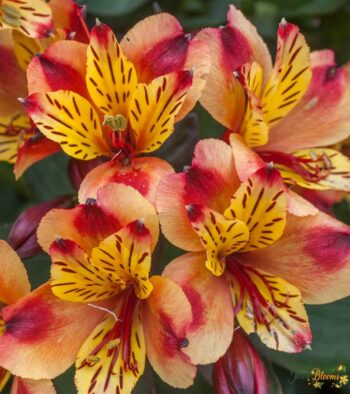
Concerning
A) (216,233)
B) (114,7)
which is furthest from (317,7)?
(216,233)

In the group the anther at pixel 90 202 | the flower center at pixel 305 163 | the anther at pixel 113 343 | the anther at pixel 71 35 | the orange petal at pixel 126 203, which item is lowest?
the anther at pixel 113 343

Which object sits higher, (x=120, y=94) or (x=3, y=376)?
(x=120, y=94)

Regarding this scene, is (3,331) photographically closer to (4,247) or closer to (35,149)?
(4,247)

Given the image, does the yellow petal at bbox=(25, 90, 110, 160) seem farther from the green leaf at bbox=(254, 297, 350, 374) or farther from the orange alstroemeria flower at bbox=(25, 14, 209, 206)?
the green leaf at bbox=(254, 297, 350, 374)

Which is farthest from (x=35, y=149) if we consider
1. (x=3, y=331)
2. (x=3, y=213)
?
(x=3, y=213)

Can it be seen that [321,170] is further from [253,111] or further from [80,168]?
[80,168]

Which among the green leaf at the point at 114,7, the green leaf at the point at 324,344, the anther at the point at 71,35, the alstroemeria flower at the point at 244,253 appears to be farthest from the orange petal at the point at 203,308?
the green leaf at the point at 114,7

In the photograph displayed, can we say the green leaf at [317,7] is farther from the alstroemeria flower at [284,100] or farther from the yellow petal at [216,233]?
the yellow petal at [216,233]
